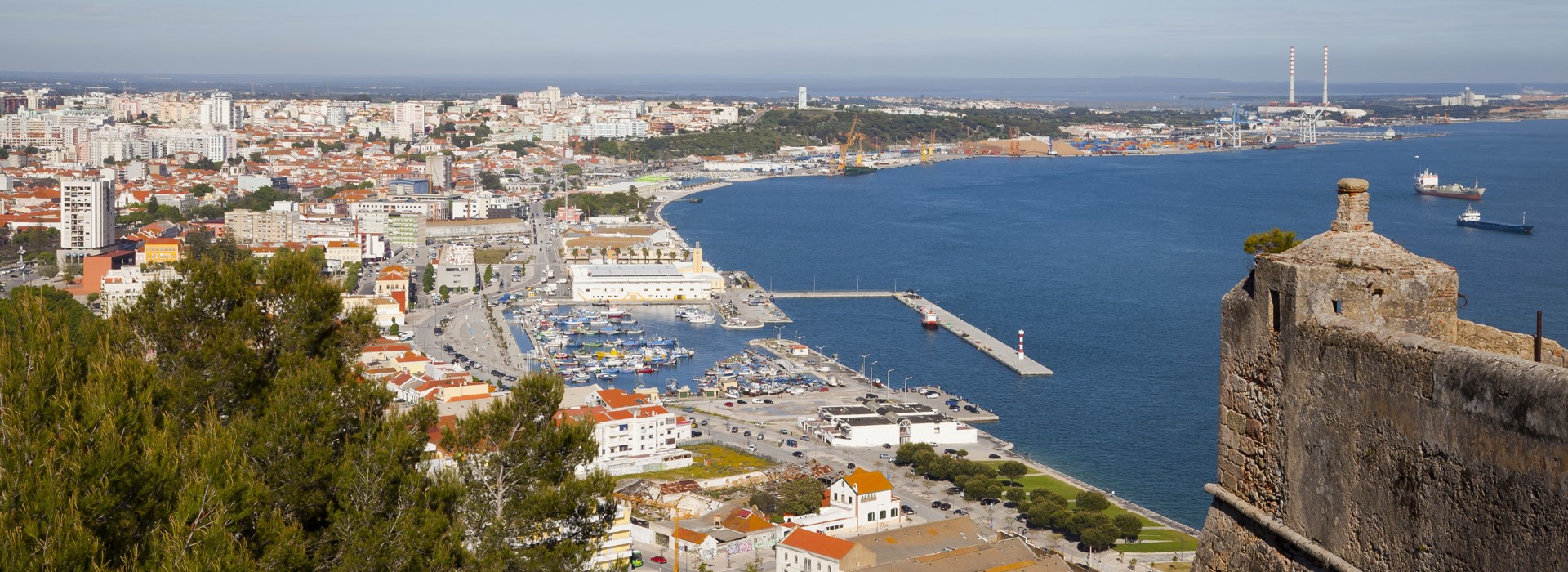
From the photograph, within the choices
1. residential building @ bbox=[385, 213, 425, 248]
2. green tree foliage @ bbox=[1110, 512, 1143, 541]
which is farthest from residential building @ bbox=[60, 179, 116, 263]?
green tree foliage @ bbox=[1110, 512, 1143, 541]

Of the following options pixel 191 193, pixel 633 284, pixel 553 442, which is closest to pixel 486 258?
pixel 633 284

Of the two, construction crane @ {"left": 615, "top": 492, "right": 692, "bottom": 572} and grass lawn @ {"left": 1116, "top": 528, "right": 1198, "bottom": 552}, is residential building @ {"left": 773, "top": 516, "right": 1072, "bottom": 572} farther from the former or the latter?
construction crane @ {"left": 615, "top": 492, "right": 692, "bottom": 572}

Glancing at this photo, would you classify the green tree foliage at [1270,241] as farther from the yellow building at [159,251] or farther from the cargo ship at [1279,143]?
the cargo ship at [1279,143]

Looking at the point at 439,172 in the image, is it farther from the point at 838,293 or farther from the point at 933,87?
the point at 933,87

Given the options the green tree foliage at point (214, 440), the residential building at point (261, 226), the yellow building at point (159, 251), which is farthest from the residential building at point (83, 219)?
the green tree foliage at point (214, 440)

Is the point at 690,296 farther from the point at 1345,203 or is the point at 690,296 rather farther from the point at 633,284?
the point at 1345,203

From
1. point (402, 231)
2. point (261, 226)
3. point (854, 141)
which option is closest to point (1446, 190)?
point (402, 231)
